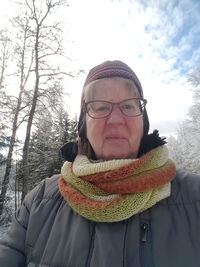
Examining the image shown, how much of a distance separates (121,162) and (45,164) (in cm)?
1807

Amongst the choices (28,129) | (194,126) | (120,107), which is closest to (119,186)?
(120,107)

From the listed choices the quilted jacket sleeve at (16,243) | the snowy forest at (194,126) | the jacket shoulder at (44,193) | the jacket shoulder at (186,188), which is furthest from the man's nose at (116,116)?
the snowy forest at (194,126)

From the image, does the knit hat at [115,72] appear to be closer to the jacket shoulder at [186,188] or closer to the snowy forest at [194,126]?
the jacket shoulder at [186,188]

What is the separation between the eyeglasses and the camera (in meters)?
1.71

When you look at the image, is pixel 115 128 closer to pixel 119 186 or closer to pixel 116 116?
pixel 116 116

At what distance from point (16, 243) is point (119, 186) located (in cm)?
74

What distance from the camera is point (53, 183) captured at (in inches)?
73.9

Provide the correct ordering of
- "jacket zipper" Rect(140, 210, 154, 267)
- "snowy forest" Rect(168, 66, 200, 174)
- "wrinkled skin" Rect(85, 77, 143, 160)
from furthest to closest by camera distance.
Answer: "snowy forest" Rect(168, 66, 200, 174) < "wrinkled skin" Rect(85, 77, 143, 160) < "jacket zipper" Rect(140, 210, 154, 267)

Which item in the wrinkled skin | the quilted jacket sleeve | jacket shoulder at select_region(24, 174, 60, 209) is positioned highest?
the wrinkled skin

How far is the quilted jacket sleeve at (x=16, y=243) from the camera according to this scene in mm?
1521

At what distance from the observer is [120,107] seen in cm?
171

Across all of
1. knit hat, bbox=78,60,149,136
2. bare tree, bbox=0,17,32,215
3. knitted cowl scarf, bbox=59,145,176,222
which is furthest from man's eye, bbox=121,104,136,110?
bare tree, bbox=0,17,32,215

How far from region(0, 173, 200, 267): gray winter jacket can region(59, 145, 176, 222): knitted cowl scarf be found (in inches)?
2.3

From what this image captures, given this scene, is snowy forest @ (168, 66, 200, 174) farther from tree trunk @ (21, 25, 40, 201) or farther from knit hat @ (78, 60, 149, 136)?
knit hat @ (78, 60, 149, 136)
